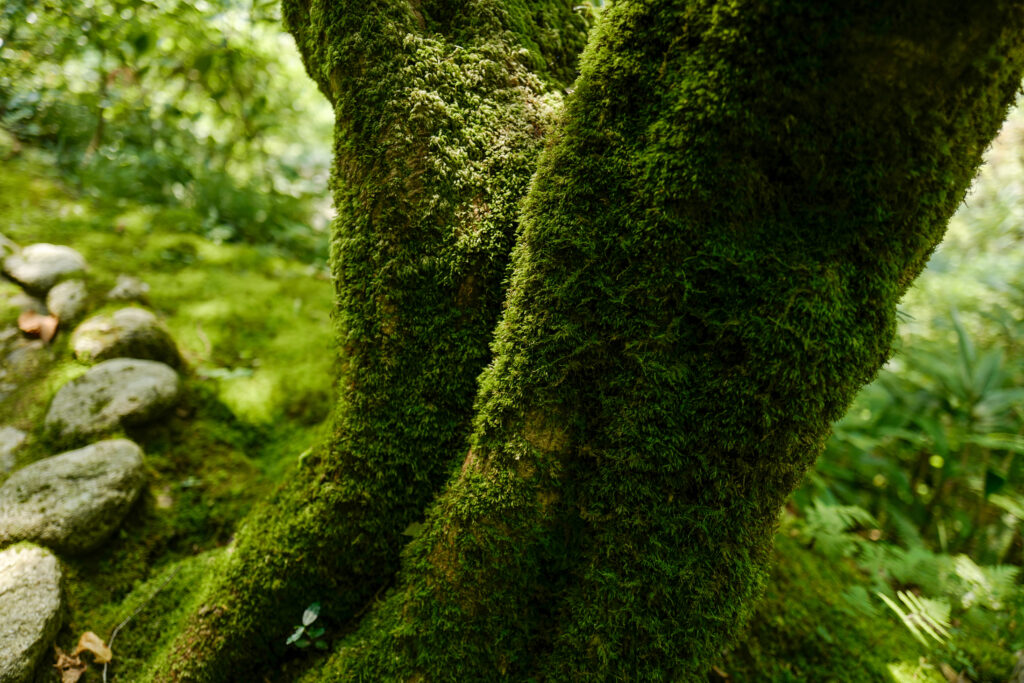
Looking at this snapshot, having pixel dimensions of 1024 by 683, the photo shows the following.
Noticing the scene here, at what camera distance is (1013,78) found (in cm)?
120

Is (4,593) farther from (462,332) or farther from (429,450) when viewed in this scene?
(462,332)

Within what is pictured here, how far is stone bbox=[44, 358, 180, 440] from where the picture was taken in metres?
2.74

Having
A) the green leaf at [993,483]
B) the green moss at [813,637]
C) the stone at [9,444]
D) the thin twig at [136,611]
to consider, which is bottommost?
the stone at [9,444]

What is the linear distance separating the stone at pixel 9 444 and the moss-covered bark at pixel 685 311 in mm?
2507

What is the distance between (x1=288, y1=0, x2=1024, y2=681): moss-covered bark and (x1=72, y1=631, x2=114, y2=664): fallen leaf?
1237 millimetres

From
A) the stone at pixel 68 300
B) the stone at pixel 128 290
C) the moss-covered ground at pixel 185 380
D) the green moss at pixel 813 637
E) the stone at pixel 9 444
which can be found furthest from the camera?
the stone at pixel 128 290

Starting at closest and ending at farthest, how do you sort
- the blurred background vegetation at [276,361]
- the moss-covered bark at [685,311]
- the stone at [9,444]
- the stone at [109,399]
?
1. the moss-covered bark at [685,311]
2. the blurred background vegetation at [276,361]
3. the stone at [9,444]
4. the stone at [109,399]

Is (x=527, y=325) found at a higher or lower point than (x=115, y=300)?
higher

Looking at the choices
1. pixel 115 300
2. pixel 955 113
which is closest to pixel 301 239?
pixel 115 300

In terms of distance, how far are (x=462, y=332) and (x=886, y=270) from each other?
4.49 feet

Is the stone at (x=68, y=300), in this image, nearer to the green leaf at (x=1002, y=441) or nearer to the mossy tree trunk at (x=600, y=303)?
the mossy tree trunk at (x=600, y=303)

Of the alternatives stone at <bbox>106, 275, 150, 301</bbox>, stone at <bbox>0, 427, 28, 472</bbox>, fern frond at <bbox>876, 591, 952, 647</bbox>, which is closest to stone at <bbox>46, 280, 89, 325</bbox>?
stone at <bbox>106, 275, 150, 301</bbox>

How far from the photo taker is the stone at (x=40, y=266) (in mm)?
3547

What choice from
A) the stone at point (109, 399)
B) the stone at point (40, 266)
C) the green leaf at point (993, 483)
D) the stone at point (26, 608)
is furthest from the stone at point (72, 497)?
the green leaf at point (993, 483)
